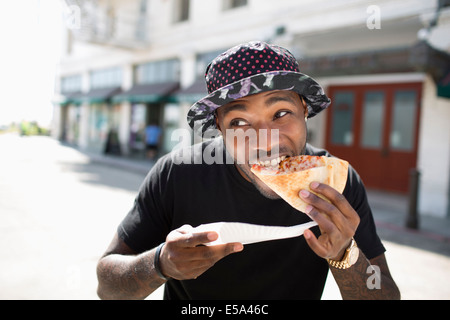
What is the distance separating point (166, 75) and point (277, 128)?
1835 cm

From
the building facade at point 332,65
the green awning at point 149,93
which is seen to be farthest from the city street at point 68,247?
the green awning at point 149,93

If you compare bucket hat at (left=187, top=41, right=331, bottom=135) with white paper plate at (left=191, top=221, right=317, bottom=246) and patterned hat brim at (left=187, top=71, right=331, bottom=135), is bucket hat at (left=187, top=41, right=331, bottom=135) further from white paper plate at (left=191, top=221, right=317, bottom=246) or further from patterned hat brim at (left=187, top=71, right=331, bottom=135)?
white paper plate at (left=191, top=221, right=317, bottom=246)

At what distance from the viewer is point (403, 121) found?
11164 mm

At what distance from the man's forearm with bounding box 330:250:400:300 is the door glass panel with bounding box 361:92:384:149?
10.9 m

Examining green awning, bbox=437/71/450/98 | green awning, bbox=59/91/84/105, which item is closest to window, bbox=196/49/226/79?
green awning, bbox=437/71/450/98

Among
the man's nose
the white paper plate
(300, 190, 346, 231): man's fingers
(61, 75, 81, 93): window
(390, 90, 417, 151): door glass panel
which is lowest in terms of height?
the white paper plate

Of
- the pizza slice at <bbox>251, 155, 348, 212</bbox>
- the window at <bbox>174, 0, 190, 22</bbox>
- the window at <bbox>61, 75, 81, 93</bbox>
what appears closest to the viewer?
the pizza slice at <bbox>251, 155, 348, 212</bbox>

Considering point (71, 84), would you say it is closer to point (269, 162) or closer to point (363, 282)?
point (269, 162)

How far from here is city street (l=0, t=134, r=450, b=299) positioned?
4.11 meters

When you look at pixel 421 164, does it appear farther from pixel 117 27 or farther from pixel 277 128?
pixel 117 27

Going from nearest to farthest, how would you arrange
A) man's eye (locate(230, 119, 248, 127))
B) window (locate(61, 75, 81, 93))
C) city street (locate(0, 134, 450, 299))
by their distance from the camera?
man's eye (locate(230, 119, 248, 127)) → city street (locate(0, 134, 450, 299)) → window (locate(61, 75, 81, 93))

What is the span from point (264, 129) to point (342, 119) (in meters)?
11.8

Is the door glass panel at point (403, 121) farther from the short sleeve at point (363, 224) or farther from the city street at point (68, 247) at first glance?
the short sleeve at point (363, 224)

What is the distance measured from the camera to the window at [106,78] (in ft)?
76.8
